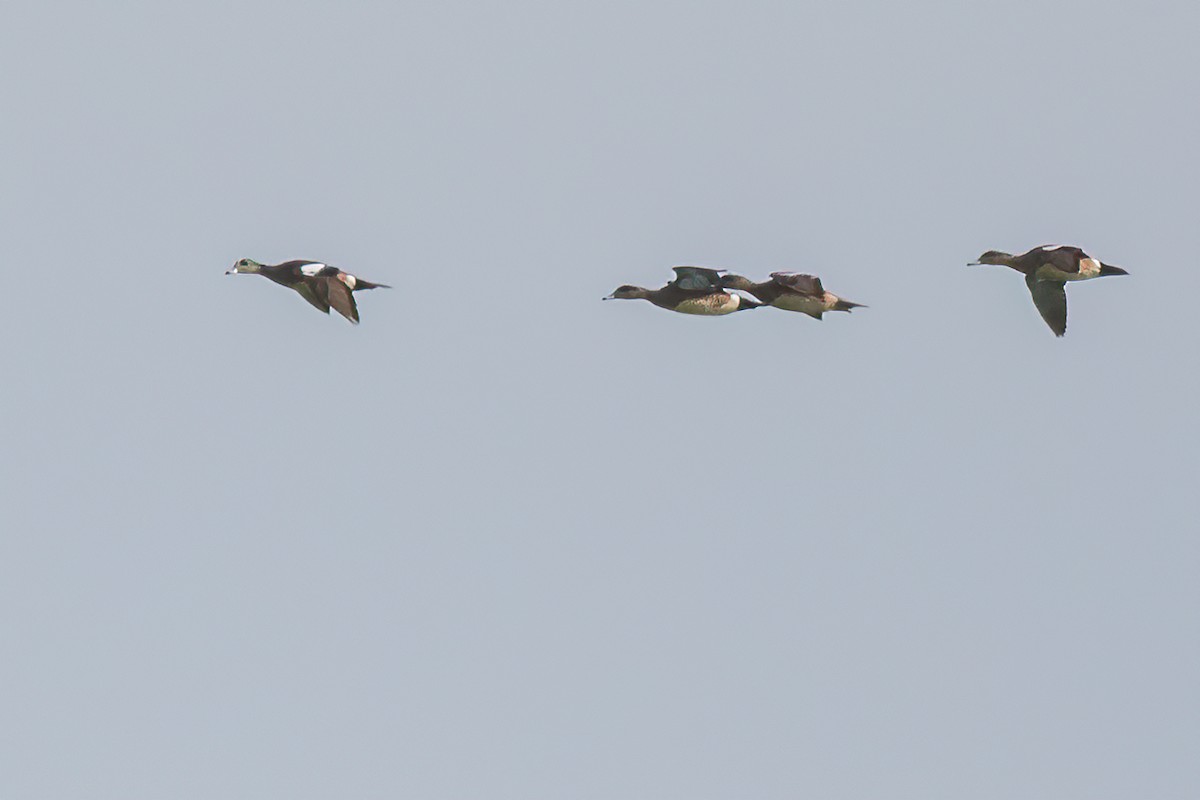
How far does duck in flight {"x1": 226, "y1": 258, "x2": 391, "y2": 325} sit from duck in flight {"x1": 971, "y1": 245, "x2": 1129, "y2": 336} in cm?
1257

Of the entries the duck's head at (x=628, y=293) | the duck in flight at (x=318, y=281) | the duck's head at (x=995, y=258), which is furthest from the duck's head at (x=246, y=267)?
the duck's head at (x=995, y=258)

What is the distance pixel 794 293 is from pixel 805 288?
45 cm

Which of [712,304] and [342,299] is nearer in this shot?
[342,299]

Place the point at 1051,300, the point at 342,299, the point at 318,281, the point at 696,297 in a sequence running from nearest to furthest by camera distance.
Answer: the point at 342,299, the point at 318,281, the point at 696,297, the point at 1051,300

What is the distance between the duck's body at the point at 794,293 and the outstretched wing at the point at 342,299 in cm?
742

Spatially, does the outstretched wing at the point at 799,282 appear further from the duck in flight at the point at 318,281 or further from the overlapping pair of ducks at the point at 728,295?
the duck in flight at the point at 318,281

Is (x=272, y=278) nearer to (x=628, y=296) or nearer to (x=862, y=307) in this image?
(x=628, y=296)

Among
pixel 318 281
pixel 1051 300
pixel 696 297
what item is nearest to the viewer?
pixel 318 281

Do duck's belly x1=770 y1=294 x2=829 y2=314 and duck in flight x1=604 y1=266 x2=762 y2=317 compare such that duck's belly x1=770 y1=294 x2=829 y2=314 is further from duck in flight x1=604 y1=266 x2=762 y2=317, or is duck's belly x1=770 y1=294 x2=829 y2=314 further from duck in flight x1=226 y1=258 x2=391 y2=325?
duck in flight x1=226 y1=258 x2=391 y2=325

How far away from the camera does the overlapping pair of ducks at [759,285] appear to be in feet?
122

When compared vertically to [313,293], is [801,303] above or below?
above

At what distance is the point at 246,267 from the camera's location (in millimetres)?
39281

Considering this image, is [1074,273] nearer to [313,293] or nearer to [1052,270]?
[1052,270]

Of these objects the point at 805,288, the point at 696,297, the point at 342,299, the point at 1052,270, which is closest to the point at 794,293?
the point at 805,288
